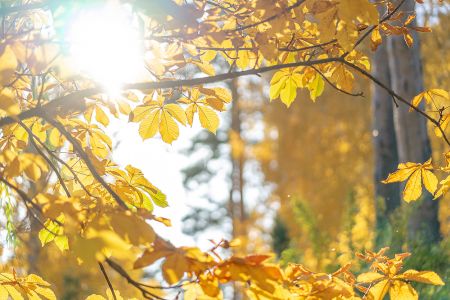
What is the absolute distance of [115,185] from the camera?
1575 mm

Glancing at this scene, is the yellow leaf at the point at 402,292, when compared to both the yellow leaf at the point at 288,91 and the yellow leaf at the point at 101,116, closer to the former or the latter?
the yellow leaf at the point at 288,91

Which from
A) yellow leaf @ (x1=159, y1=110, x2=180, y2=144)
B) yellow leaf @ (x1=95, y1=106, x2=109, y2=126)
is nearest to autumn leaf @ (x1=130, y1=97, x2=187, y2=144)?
yellow leaf @ (x1=159, y1=110, x2=180, y2=144)

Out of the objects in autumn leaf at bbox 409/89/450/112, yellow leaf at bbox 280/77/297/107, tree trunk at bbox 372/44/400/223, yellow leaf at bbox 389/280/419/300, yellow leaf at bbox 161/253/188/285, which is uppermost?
tree trunk at bbox 372/44/400/223

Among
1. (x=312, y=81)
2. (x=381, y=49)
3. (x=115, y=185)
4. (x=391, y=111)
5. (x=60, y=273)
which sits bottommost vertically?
(x=60, y=273)

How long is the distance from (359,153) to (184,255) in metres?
10.2

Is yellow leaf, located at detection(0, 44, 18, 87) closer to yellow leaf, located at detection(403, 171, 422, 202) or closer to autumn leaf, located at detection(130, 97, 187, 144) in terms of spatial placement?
autumn leaf, located at detection(130, 97, 187, 144)

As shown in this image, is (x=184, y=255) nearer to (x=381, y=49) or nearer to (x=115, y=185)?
(x=115, y=185)

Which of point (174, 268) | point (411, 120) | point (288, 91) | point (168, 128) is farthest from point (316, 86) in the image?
point (411, 120)

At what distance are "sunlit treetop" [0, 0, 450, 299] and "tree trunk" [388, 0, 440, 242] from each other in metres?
2.91

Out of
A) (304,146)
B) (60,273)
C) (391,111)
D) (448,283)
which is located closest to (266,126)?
(304,146)

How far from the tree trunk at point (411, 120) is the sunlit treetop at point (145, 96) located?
291 cm

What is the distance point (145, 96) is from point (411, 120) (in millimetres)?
3215

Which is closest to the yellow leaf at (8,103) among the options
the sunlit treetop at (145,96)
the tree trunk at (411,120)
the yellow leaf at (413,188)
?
the sunlit treetop at (145,96)

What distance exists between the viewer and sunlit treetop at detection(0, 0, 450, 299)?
1.13 m
